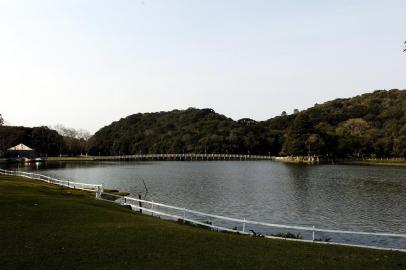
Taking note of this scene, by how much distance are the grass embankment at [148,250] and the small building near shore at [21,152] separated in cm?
15257

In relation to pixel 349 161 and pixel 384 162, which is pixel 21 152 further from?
pixel 384 162

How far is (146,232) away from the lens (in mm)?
18703

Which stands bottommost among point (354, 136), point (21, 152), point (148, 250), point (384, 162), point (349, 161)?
Result: point (148, 250)

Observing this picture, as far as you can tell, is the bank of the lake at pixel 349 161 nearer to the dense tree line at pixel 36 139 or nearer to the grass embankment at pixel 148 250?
the dense tree line at pixel 36 139

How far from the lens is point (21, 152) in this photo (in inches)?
6496

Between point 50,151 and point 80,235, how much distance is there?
178670 millimetres

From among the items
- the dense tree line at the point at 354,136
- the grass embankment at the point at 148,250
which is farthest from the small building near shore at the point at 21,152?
the grass embankment at the point at 148,250

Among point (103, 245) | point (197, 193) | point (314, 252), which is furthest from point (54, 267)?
point (197, 193)

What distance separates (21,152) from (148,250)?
162804mm

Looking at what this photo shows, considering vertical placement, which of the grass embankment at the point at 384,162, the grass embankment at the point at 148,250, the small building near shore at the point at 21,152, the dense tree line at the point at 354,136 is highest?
the dense tree line at the point at 354,136

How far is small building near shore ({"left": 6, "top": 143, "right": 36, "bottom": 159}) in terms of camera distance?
531ft

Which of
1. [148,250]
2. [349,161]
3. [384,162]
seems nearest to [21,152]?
[349,161]

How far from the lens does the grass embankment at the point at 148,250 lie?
547 inches

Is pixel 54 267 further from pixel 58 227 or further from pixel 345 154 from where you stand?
pixel 345 154
